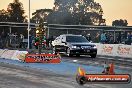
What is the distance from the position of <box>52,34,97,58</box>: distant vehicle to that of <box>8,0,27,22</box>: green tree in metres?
85.9

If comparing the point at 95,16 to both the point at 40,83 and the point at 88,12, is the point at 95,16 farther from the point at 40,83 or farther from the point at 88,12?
the point at 40,83

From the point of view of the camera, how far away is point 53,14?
11169cm

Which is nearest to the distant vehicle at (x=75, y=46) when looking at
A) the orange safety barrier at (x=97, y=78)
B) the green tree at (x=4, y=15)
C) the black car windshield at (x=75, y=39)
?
the black car windshield at (x=75, y=39)

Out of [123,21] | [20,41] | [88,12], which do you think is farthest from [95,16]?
[20,41]

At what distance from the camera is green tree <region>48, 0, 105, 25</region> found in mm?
105925

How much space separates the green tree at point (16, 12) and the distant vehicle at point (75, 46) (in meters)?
85.9

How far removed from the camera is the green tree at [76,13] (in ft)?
348

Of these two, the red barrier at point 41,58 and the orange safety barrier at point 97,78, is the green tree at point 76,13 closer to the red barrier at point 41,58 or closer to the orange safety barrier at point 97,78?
the red barrier at point 41,58

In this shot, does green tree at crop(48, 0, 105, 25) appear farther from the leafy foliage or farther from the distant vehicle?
the distant vehicle

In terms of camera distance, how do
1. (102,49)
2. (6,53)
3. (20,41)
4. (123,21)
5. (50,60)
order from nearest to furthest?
(50,60) < (6,53) < (102,49) < (20,41) < (123,21)

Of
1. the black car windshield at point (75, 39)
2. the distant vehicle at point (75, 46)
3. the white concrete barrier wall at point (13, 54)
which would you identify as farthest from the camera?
the black car windshield at point (75, 39)

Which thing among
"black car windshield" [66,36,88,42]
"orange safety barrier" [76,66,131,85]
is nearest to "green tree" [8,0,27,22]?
"black car windshield" [66,36,88,42]

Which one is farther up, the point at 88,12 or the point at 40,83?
the point at 88,12

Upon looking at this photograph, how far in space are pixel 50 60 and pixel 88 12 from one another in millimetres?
92594
